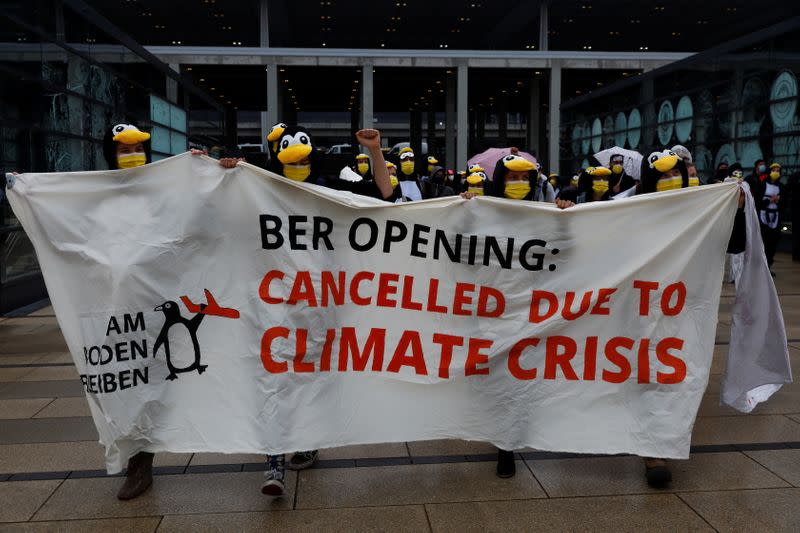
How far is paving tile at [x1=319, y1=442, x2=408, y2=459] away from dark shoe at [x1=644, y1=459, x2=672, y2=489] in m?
1.40

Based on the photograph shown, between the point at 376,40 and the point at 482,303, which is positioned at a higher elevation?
the point at 376,40

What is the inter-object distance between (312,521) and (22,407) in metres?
3.07

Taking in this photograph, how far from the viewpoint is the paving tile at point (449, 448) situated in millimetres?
4727

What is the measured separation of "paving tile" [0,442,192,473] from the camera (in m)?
4.48

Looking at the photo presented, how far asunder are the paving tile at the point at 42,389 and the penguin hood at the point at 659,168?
174 inches

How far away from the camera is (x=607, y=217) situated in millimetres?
4316

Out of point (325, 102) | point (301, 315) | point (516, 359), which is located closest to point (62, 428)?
point (301, 315)

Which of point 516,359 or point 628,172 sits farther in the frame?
point 628,172

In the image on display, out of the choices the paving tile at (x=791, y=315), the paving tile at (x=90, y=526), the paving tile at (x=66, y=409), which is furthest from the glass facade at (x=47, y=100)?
the paving tile at (x=791, y=315)

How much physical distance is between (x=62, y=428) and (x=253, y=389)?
1.94 metres

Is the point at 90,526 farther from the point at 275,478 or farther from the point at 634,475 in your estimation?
the point at 634,475

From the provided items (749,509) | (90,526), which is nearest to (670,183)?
(749,509)

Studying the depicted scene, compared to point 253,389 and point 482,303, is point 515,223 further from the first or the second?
point 253,389

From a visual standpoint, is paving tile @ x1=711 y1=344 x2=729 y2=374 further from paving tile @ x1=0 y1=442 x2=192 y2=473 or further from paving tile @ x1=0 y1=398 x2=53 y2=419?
paving tile @ x1=0 y1=398 x2=53 y2=419
